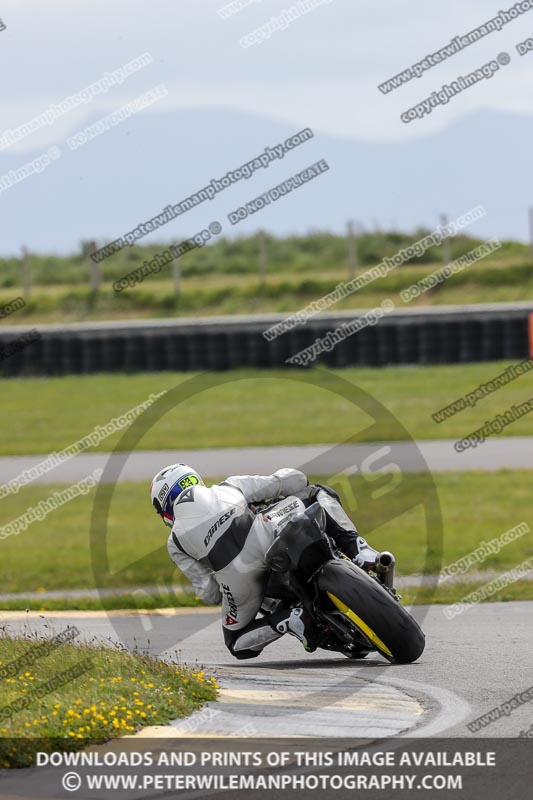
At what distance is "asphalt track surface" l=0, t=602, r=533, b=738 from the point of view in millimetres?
6406

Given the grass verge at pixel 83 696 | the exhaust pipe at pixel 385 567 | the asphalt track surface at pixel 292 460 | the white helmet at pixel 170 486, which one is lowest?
the asphalt track surface at pixel 292 460

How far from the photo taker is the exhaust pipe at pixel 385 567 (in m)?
8.10

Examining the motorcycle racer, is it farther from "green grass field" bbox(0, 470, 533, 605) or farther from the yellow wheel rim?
"green grass field" bbox(0, 470, 533, 605)

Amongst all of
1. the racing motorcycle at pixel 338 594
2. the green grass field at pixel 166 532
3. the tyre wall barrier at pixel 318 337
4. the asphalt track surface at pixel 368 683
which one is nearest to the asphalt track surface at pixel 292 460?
the green grass field at pixel 166 532

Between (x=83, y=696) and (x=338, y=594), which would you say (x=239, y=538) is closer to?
(x=338, y=594)

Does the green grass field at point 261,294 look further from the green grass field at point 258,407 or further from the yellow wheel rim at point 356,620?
the yellow wheel rim at point 356,620

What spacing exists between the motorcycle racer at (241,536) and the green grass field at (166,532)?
171 inches

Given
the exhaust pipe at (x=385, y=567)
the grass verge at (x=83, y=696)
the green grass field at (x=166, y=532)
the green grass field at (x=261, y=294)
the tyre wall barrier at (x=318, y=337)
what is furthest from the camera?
the green grass field at (x=261, y=294)

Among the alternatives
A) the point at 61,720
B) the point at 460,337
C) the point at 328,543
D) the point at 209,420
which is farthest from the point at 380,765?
the point at 460,337

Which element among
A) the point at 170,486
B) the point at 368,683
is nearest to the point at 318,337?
the point at 170,486

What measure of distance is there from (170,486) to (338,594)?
1293 mm

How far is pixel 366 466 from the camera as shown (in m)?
19.4

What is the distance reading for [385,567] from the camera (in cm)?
816

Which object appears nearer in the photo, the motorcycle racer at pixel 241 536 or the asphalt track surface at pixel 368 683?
the asphalt track surface at pixel 368 683
